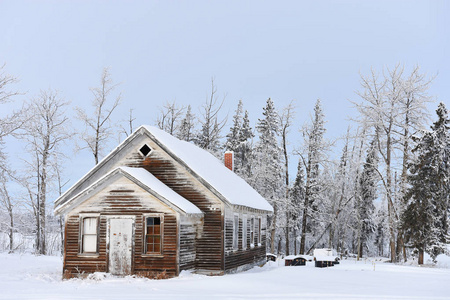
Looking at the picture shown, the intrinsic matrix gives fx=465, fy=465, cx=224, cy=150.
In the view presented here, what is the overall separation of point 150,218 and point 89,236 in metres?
2.89

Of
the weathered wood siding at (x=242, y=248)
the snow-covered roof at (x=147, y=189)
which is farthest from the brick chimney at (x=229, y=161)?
the snow-covered roof at (x=147, y=189)

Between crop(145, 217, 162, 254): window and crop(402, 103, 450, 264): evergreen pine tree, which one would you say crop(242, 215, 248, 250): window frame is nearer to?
crop(145, 217, 162, 254): window

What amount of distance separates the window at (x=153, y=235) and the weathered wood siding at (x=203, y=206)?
7.81 ft

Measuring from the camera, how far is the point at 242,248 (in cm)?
2459

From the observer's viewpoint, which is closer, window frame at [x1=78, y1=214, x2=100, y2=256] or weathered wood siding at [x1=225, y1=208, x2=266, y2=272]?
window frame at [x1=78, y1=214, x2=100, y2=256]

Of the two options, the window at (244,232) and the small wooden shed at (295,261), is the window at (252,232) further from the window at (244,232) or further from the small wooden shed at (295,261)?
the small wooden shed at (295,261)

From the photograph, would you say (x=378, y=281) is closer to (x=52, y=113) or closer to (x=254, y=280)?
(x=254, y=280)

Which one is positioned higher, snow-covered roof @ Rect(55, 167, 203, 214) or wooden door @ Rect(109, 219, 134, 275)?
snow-covered roof @ Rect(55, 167, 203, 214)

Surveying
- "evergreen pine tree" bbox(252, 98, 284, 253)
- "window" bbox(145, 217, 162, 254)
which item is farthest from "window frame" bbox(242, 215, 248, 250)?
"evergreen pine tree" bbox(252, 98, 284, 253)

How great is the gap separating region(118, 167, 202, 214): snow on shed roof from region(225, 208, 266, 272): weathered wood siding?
223 cm

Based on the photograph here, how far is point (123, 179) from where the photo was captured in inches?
763

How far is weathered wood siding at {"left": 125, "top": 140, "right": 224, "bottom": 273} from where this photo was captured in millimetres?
21141

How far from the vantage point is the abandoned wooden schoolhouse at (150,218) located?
63.0ft

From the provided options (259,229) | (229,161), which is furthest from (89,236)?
(229,161)
